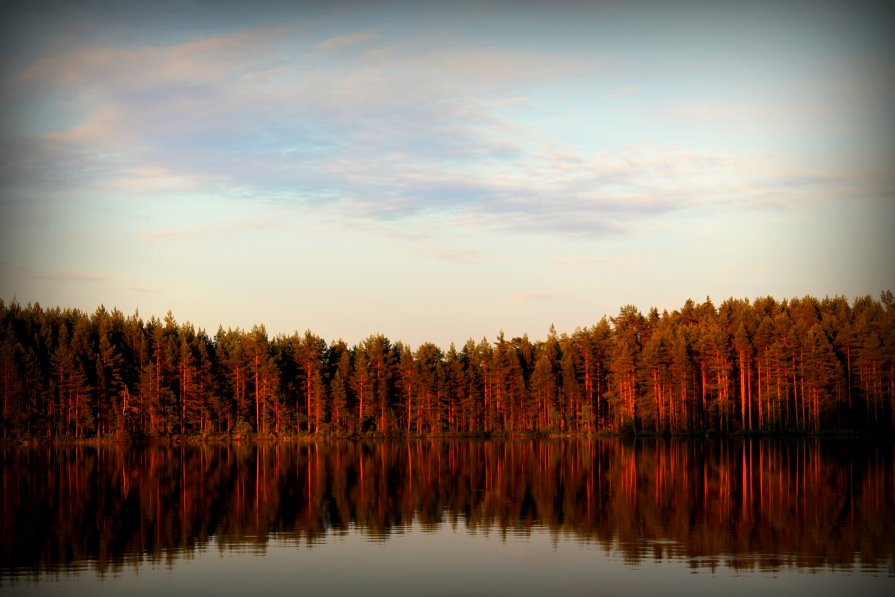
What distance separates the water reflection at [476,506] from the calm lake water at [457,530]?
0.15 meters

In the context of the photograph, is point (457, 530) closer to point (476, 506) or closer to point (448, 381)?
point (476, 506)

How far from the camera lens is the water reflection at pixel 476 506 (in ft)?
100

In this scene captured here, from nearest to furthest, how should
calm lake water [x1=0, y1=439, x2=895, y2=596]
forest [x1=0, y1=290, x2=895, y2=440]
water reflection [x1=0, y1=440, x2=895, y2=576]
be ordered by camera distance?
calm lake water [x1=0, y1=439, x2=895, y2=596]
water reflection [x1=0, y1=440, x2=895, y2=576]
forest [x1=0, y1=290, x2=895, y2=440]

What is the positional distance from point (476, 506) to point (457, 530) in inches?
278

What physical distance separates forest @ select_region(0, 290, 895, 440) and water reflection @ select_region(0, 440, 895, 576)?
36.6m

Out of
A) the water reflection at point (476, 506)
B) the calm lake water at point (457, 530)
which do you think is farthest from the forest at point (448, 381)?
the calm lake water at point (457, 530)

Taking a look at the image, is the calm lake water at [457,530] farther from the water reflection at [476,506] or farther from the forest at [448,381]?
the forest at [448,381]

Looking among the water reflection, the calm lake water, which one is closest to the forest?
the water reflection

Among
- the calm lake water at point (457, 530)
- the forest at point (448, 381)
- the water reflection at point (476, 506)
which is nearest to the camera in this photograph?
the calm lake water at point (457, 530)

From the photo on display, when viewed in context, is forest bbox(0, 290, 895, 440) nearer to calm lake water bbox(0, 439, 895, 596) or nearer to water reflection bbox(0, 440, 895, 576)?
water reflection bbox(0, 440, 895, 576)

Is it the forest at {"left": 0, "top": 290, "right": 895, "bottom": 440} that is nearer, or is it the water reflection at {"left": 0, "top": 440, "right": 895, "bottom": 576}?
the water reflection at {"left": 0, "top": 440, "right": 895, "bottom": 576}

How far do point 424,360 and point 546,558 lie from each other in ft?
340

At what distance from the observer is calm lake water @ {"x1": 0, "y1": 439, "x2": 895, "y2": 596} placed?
85.7 ft

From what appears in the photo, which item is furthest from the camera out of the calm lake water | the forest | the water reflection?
the forest
